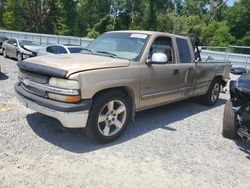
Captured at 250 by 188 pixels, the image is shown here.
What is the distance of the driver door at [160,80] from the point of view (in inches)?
209

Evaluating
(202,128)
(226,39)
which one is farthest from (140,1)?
(202,128)

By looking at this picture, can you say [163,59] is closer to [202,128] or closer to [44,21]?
[202,128]

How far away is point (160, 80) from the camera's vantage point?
5590 mm

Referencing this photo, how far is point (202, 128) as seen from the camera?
6008 mm

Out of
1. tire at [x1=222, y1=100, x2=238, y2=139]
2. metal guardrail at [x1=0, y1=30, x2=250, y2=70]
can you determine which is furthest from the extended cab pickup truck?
metal guardrail at [x1=0, y1=30, x2=250, y2=70]

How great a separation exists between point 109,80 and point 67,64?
67 cm

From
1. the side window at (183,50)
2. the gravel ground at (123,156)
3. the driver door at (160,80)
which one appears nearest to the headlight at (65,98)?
the gravel ground at (123,156)

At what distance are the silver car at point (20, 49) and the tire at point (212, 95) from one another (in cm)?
893

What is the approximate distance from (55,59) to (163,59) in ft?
5.97

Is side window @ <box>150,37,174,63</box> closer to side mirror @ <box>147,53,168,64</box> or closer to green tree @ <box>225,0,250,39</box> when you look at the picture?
side mirror @ <box>147,53,168,64</box>

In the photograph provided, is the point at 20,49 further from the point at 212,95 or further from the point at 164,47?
the point at 164,47

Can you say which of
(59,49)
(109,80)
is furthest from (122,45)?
(59,49)

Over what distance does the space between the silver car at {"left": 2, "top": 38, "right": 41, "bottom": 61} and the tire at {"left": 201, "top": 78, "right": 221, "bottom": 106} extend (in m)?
8.93

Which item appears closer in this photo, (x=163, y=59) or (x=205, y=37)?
(x=163, y=59)
